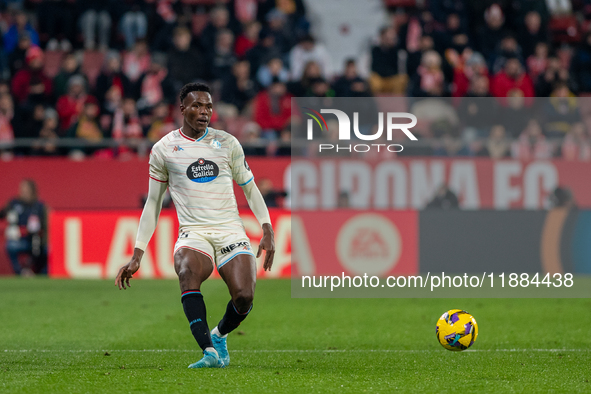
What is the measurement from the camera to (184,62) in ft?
58.3

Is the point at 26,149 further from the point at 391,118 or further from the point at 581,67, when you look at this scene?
the point at 581,67

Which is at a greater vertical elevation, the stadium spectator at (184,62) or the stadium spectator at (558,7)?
the stadium spectator at (558,7)

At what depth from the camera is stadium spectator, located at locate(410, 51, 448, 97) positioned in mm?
17328

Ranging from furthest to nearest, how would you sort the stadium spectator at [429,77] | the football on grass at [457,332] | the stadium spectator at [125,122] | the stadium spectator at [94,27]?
the stadium spectator at [94,27] < the stadium spectator at [429,77] < the stadium spectator at [125,122] < the football on grass at [457,332]

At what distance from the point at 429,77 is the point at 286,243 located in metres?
4.82

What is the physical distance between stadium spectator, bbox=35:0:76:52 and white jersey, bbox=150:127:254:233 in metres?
13.4

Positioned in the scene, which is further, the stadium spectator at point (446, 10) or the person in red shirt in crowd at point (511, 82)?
the stadium spectator at point (446, 10)

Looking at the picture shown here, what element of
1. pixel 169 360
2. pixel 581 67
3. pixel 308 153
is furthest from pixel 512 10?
pixel 169 360

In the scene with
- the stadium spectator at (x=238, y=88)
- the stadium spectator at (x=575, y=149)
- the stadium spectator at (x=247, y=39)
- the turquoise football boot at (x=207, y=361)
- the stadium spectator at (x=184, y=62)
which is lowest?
the turquoise football boot at (x=207, y=361)

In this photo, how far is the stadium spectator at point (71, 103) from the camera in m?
16.8

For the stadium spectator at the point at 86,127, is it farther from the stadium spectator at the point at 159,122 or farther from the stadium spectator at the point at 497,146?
the stadium spectator at the point at 497,146

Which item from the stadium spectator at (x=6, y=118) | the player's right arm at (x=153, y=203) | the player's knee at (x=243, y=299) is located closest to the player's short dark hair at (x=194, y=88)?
the player's right arm at (x=153, y=203)

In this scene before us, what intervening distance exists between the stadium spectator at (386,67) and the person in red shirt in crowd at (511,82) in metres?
1.83

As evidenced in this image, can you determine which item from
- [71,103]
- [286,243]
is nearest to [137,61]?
[71,103]
